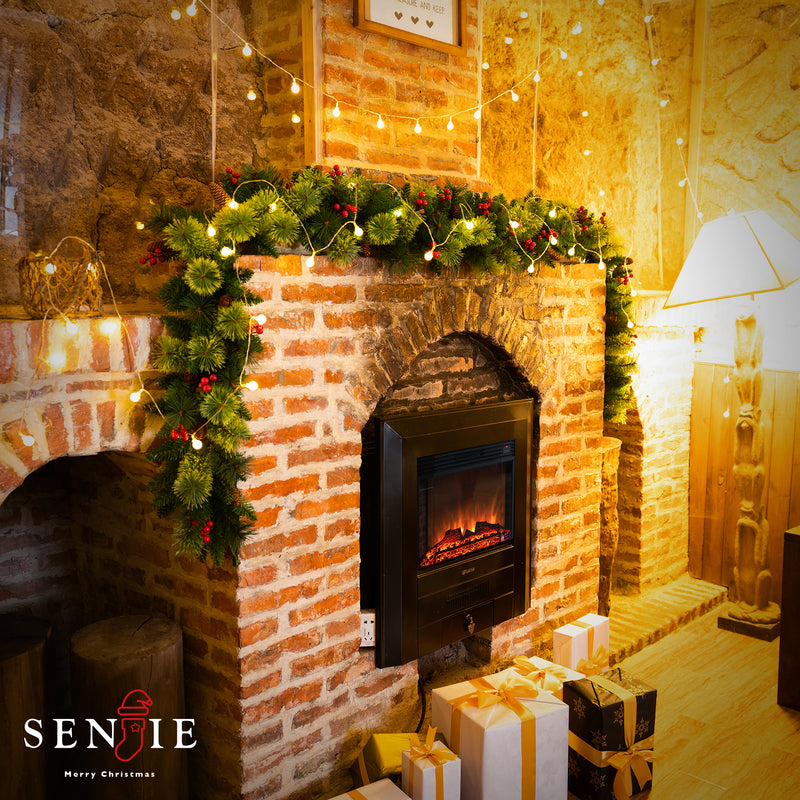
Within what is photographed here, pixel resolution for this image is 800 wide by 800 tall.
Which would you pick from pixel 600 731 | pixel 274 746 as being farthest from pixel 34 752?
pixel 600 731

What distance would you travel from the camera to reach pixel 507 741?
2.26m

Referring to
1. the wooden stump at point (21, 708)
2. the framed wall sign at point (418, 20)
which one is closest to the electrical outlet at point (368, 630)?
the wooden stump at point (21, 708)

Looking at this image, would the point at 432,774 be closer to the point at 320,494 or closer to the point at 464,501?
the point at 320,494

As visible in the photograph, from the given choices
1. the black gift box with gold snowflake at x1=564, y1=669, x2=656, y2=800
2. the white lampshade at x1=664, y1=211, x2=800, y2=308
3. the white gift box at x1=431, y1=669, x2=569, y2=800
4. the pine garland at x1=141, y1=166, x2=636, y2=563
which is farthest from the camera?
the white lampshade at x1=664, y1=211, x2=800, y2=308

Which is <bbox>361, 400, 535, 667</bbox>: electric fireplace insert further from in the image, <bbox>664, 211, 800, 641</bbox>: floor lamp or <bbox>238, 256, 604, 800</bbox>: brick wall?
<bbox>664, 211, 800, 641</bbox>: floor lamp

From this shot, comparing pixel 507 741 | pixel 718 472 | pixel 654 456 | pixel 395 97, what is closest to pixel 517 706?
pixel 507 741

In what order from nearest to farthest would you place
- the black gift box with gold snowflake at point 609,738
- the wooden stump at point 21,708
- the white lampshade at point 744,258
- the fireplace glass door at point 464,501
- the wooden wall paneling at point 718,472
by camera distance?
the wooden stump at point 21,708 < the black gift box with gold snowflake at point 609,738 < the fireplace glass door at point 464,501 < the white lampshade at point 744,258 < the wooden wall paneling at point 718,472

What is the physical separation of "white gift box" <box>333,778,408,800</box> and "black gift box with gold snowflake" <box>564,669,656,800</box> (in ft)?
2.27

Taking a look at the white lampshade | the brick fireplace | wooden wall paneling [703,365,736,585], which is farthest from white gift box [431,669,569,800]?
wooden wall paneling [703,365,736,585]

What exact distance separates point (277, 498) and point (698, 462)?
2.93 metres

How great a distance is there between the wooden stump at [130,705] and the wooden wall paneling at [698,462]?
3.13m

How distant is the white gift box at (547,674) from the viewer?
259 centimetres

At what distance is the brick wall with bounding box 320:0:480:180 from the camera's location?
2.46 metres

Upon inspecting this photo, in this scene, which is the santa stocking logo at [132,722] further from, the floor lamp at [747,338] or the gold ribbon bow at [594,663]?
the floor lamp at [747,338]
